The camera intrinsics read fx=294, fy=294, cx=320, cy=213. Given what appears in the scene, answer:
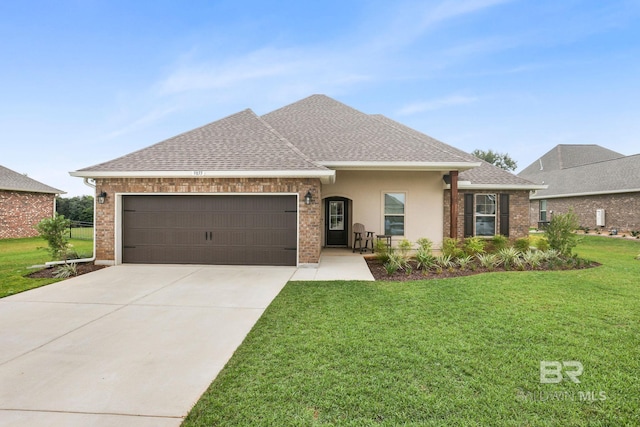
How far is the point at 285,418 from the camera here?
7.20ft

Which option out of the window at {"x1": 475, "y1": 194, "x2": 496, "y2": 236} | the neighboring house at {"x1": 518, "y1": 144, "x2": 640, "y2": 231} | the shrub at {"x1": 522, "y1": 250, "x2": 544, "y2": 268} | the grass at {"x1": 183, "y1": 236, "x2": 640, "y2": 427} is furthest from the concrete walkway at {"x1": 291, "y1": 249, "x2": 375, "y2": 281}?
the neighboring house at {"x1": 518, "y1": 144, "x2": 640, "y2": 231}

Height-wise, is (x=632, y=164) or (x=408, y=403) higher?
(x=632, y=164)

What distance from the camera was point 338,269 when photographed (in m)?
8.02

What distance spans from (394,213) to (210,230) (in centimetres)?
650

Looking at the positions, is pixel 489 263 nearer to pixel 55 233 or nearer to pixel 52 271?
pixel 52 271

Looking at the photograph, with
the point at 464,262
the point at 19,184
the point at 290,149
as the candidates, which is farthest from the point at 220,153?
the point at 19,184

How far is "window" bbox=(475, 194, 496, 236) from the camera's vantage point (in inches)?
474

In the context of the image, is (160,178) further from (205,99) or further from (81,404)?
(205,99)

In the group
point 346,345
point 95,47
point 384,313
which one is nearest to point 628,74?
point 384,313

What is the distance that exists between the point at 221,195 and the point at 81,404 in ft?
21.3

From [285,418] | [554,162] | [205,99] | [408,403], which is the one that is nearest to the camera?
[285,418]

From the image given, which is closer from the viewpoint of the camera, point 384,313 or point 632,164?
point 384,313

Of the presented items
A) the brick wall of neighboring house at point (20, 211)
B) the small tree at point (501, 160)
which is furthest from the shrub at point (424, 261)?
the small tree at point (501, 160)

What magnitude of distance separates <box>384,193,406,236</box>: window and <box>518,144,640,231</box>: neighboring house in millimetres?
17064
